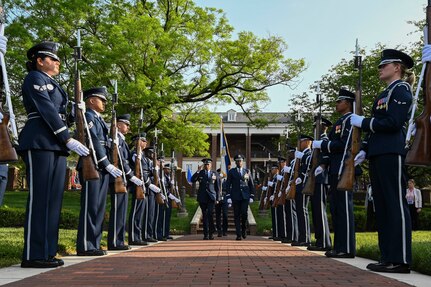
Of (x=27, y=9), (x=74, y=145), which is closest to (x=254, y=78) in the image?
(x=27, y=9)

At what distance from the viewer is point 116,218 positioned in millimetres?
9914

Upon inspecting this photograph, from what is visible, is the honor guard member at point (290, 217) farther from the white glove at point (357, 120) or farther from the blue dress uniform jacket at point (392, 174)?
the blue dress uniform jacket at point (392, 174)

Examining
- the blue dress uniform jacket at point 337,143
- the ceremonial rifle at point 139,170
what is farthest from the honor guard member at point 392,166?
the ceremonial rifle at point 139,170

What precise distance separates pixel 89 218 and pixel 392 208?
433 centimetres

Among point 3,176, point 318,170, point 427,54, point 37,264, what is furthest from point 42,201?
point 318,170

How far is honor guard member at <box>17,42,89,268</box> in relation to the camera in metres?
5.95

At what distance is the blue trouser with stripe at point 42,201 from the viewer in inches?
233

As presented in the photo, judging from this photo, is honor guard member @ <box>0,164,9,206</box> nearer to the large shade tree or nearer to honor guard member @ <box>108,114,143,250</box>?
honor guard member @ <box>108,114,143,250</box>

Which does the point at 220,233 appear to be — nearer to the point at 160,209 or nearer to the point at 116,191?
the point at 160,209

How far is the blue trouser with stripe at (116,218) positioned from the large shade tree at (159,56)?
42.8 ft

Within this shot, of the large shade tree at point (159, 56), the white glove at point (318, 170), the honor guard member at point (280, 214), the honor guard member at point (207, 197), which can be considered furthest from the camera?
the large shade tree at point (159, 56)

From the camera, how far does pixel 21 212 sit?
717 inches

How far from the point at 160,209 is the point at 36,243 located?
9.60 meters

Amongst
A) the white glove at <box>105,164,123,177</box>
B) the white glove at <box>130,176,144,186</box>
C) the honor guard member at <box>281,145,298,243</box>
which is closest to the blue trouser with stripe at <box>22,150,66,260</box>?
the white glove at <box>105,164,123,177</box>
